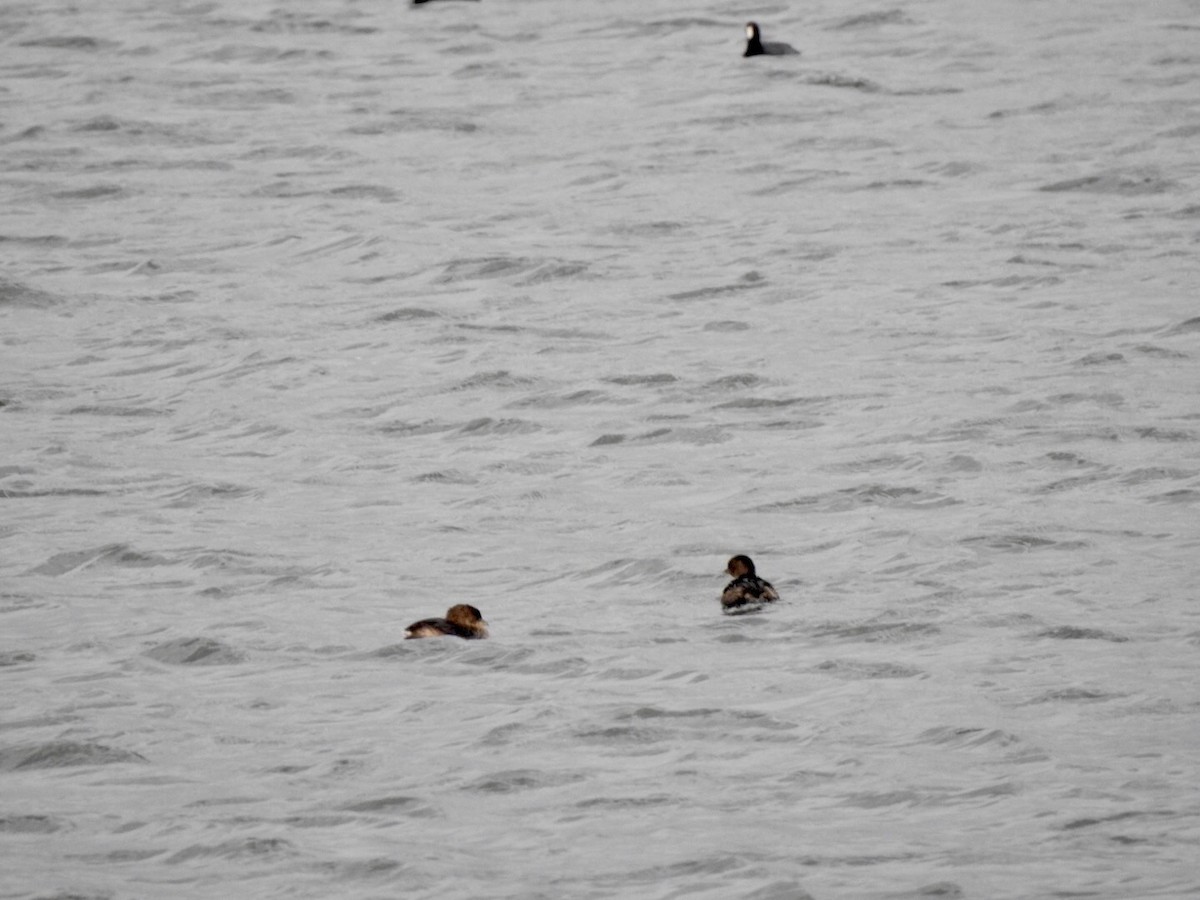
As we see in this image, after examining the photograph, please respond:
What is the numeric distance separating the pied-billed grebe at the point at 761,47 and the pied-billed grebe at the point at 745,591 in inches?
731

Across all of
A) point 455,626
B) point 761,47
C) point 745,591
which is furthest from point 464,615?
point 761,47

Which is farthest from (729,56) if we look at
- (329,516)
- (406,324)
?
(329,516)

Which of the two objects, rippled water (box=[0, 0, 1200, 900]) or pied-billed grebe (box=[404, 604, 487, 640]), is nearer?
rippled water (box=[0, 0, 1200, 900])

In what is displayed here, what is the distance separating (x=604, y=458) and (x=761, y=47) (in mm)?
15118

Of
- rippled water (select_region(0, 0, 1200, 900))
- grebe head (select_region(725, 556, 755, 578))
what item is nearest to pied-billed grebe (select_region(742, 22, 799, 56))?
rippled water (select_region(0, 0, 1200, 900))

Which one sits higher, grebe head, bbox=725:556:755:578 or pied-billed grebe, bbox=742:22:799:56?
pied-billed grebe, bbox=742:22:799:56

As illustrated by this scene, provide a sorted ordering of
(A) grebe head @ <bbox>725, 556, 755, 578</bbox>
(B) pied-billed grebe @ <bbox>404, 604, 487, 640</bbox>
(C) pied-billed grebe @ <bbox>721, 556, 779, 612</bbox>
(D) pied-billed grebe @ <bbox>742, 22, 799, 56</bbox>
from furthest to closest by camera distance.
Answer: (D) pied-billed grebe @ <bbox>742, 22, 799, 56</bbox>
(A) grebe head @ <bbox>725, 556, 755, 578</bbox>
(C) pied-billed grebe @ <bbox>721, 556, 779, 612</bbox>
(B) pied-billed grebe @ <bbox>404, 604, 487, 640</bbox>

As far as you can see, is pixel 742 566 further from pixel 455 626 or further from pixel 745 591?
pixel 455 626

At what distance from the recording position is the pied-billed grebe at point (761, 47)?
32469mm

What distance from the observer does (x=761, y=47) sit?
3256cm

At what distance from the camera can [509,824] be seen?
11.8 m

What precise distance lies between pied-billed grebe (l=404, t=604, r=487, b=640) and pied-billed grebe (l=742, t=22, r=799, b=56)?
63.3ft

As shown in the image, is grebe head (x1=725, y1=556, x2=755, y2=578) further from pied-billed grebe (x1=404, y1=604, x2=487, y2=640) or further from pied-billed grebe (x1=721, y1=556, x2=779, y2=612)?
pied-billed grebe (x1=404, y1=604, x2=487, y2=640)

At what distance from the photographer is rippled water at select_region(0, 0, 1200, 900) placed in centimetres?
1192
